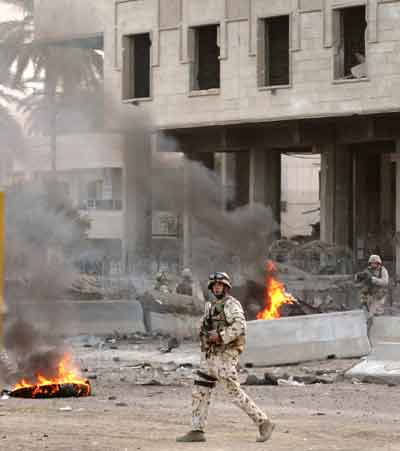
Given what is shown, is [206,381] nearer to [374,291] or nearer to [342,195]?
[374,291]

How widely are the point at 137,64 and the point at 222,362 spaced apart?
3108 centimetres

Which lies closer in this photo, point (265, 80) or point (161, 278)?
point (161, 278)

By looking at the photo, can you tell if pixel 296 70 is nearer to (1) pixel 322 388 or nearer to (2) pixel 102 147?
(2) pixel 102 147

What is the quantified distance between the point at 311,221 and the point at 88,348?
154 feet

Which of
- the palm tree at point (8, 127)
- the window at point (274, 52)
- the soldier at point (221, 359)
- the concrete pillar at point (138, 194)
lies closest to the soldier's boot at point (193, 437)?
the soldier at point (221, 359)

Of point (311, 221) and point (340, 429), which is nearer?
point (340, 429)

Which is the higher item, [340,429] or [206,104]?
[206,104]

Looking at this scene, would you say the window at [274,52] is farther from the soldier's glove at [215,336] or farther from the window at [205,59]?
the soldier's glove at [215,336]

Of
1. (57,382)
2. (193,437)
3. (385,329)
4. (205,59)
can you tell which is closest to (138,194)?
(385,329)

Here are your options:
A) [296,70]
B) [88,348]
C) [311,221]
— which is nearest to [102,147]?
[88,348]

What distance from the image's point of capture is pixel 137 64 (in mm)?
41250

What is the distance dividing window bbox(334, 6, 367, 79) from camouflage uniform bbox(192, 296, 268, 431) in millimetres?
25696

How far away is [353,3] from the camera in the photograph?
35.8 m

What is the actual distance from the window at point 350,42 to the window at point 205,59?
4839 millimetres
